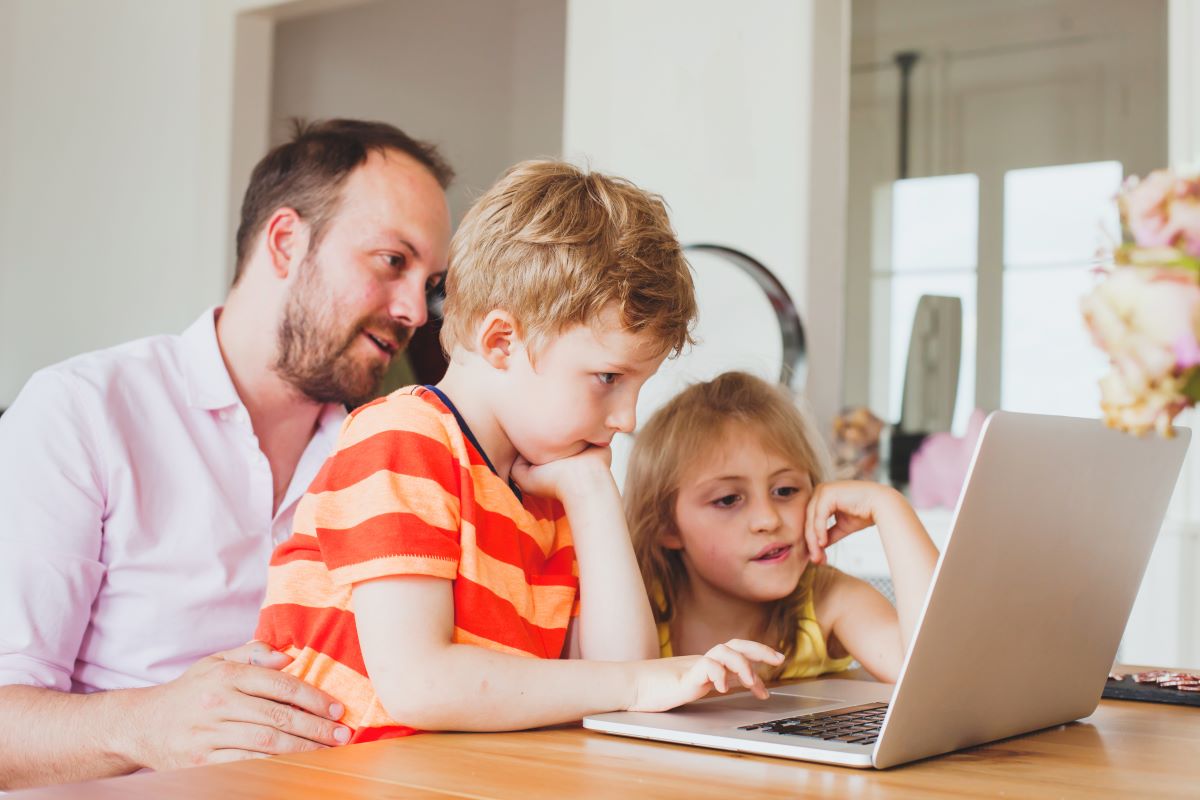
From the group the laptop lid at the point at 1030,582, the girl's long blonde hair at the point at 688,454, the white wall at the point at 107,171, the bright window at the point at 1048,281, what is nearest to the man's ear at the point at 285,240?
the girl's long blonde hair at the point at 688,454

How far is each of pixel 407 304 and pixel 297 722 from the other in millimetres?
730

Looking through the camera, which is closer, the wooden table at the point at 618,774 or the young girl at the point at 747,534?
the wooden table at the point at 618,774

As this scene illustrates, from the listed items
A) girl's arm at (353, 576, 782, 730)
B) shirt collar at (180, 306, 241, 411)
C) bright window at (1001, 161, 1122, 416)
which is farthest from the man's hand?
bright window at (1001, 161, 1122, 416)

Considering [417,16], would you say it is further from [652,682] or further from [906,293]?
[652,682]

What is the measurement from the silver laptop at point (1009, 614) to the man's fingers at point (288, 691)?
239mm

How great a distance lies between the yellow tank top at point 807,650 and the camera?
1.37 m

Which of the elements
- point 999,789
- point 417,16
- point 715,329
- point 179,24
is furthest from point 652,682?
point 417,16

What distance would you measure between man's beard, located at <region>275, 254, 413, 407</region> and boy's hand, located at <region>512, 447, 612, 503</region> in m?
0.55

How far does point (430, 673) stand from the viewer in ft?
2.83

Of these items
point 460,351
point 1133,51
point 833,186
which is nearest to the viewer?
point 460,351

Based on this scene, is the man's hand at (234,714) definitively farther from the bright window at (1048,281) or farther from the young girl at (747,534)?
the bright window at (1048,281)

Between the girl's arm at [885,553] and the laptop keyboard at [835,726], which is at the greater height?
the girl's arm at [885,553]

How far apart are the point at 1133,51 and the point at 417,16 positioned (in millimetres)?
2737

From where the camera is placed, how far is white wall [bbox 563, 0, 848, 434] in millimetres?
2404
